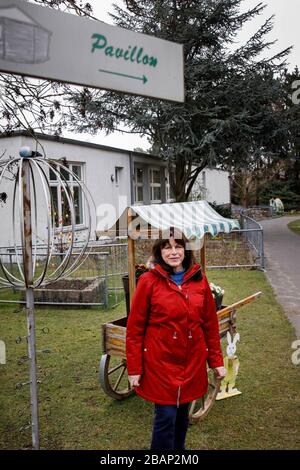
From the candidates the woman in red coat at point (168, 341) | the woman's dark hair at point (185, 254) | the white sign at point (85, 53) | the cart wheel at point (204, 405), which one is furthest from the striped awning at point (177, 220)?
the white sign at point (85, 53)

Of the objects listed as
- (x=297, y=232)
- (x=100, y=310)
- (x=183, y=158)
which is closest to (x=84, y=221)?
(x=183, y=158)

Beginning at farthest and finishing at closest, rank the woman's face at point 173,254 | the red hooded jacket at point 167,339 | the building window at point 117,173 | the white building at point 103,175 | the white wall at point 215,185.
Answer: the white wall at point 215,185
the building window at point 117,173
the white building at point 103,175
the woman's face at point 173,254
the red hooded jacket at point 167,339

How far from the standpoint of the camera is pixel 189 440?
10.7 ft

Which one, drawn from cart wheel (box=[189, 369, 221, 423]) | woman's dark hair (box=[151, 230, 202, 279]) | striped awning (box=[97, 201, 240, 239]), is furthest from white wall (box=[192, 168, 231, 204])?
woman's dark hair (box=[151, 230, 202, 279])

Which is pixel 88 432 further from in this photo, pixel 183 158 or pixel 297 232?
pixel 297 232

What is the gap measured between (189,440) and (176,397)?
0.95 m

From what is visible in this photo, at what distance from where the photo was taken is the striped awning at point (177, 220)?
141 inches

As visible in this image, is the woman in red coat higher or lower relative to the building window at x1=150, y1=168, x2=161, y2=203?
lower

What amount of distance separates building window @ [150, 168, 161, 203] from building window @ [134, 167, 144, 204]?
109 cm

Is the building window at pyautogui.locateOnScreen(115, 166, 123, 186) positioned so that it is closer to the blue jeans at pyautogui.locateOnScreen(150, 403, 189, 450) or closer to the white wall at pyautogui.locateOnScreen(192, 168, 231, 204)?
the white wall at pyautogui.locateOnScreen(192, 168, 231, 204)

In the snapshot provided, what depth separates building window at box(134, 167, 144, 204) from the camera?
20292mm

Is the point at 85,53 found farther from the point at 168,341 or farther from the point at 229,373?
the point at 229,373

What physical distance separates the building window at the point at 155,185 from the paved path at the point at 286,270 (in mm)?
6667

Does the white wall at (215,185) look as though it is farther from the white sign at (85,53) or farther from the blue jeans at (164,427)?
the white sign at (85,53)
